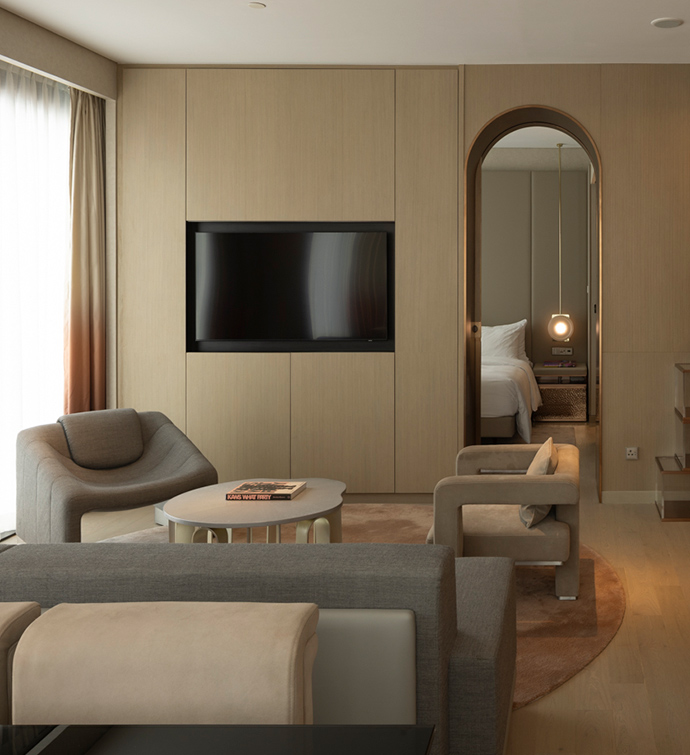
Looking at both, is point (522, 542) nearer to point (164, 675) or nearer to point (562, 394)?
point (164, 675)

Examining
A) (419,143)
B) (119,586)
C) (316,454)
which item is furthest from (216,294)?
(119,586)

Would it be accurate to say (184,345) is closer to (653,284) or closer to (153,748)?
(653,284)

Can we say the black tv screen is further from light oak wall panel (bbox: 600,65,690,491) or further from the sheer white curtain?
light oak wall panel (bbox: 600,65,690,491)

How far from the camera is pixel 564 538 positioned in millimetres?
3279

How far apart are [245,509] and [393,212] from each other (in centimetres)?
254

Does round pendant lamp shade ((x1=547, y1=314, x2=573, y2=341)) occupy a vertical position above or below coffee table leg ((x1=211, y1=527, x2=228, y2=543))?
above

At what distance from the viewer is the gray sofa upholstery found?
1553mm

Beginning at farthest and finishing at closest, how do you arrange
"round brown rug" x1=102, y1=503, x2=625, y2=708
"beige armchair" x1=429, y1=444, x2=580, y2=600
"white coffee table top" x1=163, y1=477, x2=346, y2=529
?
"beige armchair" x1=429, y1=444, x2=580, y2=600 → "white coffee table top" x1=163, y1=477, x2=346, y2=529 → "round brown rug" x1=102, y1=503, x2=625, y2=708

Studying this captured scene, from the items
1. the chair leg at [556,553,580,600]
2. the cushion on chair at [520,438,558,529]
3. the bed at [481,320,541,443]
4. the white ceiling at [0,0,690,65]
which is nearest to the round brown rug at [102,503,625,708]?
the chair leg at [556,553,580,600]

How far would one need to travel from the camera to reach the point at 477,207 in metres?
5.47

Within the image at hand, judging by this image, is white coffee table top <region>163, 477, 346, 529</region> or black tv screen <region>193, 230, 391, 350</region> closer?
white coffee table top <region>163, 477, 346, 529</region>

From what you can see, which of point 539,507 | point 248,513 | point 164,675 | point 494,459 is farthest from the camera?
point 494,459

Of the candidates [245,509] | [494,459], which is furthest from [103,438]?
[494,459]

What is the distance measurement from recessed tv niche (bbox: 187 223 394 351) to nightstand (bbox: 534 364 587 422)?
3821mm
